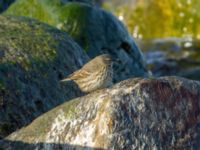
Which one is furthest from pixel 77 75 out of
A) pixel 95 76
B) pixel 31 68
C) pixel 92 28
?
pixel 92 28

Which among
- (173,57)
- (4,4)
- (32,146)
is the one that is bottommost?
(173,57)

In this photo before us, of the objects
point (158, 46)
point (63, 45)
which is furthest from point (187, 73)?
point (63, 45)

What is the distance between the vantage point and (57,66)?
9.47 m

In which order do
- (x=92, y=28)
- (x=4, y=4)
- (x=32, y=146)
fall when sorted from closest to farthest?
(x=32, y=146) → (x=92, y=28) → (x=4, y=4)

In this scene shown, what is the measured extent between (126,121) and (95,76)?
1.88 m

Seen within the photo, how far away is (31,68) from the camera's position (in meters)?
9.05

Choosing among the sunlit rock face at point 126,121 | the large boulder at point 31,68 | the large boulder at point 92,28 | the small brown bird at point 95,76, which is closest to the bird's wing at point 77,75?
the small brown bird at point 95,76

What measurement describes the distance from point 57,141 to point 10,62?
212 centimetres

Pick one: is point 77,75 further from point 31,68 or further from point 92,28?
point 92,28

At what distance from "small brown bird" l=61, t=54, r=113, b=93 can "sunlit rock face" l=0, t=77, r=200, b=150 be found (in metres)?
1.40

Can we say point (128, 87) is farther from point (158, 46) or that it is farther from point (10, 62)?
point (158, 46)

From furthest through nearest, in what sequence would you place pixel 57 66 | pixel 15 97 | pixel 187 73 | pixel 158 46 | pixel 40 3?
pixel 158 46 < pixel 187 73 < pixel 40 3 < pixel 57 66 < pixel 15 97

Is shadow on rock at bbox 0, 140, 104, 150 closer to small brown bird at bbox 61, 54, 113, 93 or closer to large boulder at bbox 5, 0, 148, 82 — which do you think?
small brown bird at bbox 61, 54, 113, 93

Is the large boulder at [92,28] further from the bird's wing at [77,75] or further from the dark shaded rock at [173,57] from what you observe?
the dark shaded rock at [173,57]
